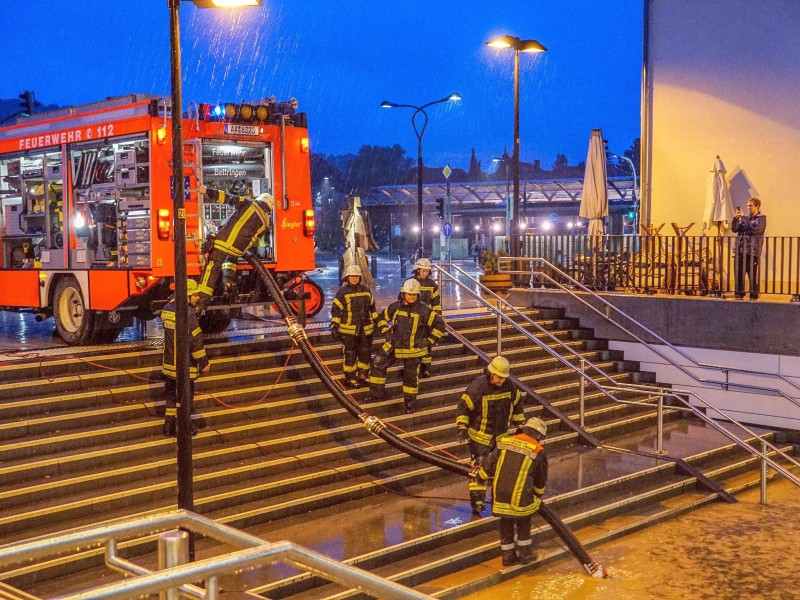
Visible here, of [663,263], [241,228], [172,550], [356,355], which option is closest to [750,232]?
[663,263]

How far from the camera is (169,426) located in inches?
385

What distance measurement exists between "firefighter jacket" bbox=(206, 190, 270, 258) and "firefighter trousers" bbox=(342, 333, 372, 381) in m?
1.65

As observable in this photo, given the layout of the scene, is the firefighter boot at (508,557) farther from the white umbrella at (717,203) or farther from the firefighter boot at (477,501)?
the white umbrella at (717,203)

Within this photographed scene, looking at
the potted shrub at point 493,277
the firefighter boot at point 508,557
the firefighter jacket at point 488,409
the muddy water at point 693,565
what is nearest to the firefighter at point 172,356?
the firefighter jacket at point 488,409

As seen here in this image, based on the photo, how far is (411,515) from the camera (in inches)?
356

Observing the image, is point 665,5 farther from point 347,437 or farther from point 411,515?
point 411,515

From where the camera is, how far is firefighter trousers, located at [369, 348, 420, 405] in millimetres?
11211

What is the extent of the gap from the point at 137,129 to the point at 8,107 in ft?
55.5

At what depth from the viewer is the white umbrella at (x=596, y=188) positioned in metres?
18.2

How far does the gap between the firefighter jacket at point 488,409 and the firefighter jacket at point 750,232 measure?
7.20 meters

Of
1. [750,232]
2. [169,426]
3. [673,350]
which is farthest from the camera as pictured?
[750,232]

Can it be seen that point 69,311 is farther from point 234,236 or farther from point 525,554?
point 525,554

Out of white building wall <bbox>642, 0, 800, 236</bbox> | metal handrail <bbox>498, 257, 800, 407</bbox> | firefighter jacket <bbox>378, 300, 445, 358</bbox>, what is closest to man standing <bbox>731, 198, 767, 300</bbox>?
metal handrail <bbox>498, 257, 800, 407</bbox>

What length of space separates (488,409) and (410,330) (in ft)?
7.48
